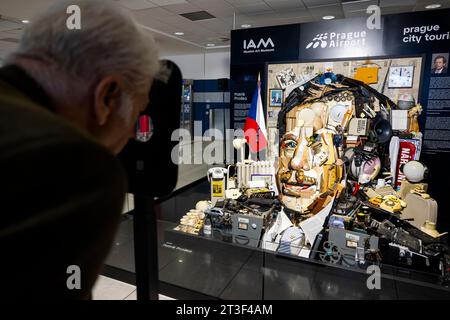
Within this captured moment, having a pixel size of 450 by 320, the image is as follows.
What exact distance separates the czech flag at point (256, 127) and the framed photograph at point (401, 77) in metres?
1.70

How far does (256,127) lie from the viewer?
14.5 feet

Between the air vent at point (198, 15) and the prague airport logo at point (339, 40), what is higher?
the air vent at point (198, 15)

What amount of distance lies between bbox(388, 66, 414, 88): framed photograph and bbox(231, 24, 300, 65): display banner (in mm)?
1273

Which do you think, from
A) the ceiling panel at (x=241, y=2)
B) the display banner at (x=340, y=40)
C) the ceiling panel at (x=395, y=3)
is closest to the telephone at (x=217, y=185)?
the display banner at (x=340, y=40)

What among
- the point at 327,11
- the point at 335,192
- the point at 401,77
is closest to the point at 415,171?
the point at 335,192

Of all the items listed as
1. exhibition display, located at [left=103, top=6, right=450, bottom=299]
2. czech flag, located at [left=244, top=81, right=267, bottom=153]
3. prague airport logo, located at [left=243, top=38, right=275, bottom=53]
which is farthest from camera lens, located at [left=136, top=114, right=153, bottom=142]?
prague airport logo, located at [left=243, top=38, right=275, bottom=53]

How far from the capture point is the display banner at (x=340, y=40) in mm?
3834

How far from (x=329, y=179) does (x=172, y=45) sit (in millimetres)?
7043

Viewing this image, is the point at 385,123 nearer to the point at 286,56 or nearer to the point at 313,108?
the point at 313,108

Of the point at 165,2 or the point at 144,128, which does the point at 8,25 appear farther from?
the point at 144,128

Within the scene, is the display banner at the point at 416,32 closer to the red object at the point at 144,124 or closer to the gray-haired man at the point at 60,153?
the red object at the point at 144,124

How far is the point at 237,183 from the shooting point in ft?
13.8
